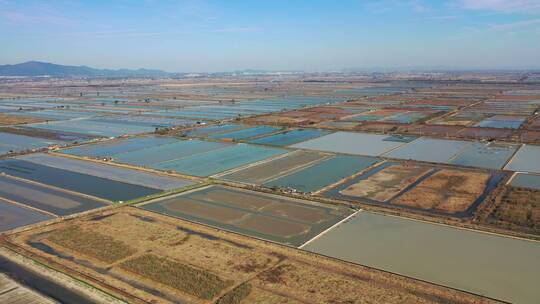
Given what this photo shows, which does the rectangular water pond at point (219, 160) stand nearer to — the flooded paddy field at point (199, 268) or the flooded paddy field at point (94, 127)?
the flooded paddy field at point (199, 268)

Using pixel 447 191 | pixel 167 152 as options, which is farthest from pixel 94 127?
pixel 447 191

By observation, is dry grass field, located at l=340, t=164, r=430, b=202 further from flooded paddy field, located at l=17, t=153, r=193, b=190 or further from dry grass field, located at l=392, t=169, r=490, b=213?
flooded paddy field, located at l=17, t=153, r=193, b=190

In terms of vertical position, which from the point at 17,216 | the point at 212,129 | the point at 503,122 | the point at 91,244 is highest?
the point at 503,122

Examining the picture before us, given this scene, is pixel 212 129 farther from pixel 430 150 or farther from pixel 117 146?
pixel 430 150

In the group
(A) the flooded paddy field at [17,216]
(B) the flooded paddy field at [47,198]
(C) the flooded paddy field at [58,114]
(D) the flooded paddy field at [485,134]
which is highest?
(C) the flooded paddy field at [58,114]

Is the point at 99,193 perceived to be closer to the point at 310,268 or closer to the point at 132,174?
the point at 132,174

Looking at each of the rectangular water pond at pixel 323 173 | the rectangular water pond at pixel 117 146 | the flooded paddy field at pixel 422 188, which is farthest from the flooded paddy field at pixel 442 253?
the rectangular water pond at pixel 117 146
